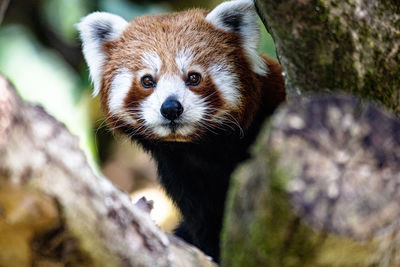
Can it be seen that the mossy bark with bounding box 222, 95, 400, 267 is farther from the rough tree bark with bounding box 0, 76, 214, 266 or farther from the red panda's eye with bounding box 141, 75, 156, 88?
the red panda's eye with bounding box 141, 75, 156, 88

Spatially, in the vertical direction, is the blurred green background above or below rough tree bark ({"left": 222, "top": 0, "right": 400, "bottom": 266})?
below

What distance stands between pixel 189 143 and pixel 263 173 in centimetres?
175

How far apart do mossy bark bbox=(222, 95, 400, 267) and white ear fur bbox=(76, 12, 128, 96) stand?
2.06 meters

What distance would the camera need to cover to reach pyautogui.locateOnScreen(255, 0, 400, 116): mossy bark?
1.73m

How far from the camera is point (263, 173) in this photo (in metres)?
1.20

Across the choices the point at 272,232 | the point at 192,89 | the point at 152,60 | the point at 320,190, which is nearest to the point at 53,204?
the point at 272,232

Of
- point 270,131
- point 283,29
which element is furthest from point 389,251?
point 283,29

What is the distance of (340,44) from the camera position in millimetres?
1756

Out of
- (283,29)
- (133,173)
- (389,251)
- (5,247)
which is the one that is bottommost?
(133,173)

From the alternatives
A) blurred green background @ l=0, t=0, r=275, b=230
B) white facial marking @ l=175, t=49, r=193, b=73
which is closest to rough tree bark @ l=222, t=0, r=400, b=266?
white facial marking @ l=175, t=49, r=193, b=73

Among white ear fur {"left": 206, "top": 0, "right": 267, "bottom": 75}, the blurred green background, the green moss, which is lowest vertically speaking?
the blurred green background

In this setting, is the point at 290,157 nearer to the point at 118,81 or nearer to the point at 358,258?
the point at 358,258

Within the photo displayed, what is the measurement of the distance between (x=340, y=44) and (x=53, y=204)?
3.37ft

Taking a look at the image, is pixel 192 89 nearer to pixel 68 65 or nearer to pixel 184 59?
pixel 184 59
